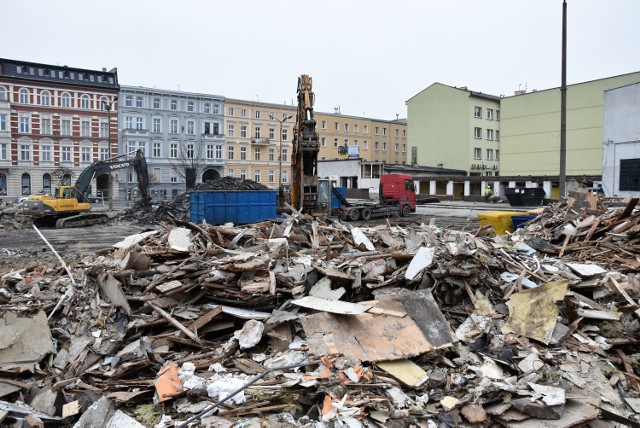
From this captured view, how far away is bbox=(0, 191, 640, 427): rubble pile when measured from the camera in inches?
192

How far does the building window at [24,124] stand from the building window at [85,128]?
5498 millimetres

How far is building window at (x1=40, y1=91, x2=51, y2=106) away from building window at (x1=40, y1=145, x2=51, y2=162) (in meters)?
5.02

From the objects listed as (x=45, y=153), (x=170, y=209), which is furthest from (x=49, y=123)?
(x=170, y=209)

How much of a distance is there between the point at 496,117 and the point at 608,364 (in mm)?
64103

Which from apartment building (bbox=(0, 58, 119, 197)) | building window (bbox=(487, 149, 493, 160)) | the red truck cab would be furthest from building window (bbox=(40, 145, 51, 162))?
building window (bbox=(487, 149, 493, 160))

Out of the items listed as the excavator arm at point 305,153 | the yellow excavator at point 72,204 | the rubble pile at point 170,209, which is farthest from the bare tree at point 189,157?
the excavator arm at point 305,153

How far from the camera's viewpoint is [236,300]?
21.7ft

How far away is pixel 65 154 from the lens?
56562 mm

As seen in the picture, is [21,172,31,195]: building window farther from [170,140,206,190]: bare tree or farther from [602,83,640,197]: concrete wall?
[602,83,640,197]: concrete wall

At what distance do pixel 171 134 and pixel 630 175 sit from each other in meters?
52.8

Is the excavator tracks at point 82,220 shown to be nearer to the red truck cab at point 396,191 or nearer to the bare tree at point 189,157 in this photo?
the red truck cab at point 396,191

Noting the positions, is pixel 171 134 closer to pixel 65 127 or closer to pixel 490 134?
pixel 65 127

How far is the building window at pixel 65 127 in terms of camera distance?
5622cm

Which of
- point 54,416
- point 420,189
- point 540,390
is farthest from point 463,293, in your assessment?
point 420,189
